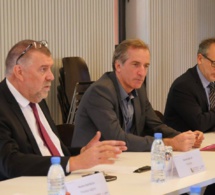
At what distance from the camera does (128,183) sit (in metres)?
2.26

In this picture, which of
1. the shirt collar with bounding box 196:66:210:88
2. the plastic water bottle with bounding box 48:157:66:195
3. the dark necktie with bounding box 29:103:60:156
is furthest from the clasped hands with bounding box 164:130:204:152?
the plastic water bottle with bounding box 48:157:66:195

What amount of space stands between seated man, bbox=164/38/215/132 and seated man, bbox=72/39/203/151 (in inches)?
19.1

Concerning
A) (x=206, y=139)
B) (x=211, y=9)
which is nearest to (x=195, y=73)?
(x=206, y=139)

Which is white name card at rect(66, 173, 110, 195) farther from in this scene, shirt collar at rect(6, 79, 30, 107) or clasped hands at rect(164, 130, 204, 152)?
clasped hands at rect(164, 130, 204, 152)

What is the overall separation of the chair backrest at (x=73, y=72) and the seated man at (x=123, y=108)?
7.54ft

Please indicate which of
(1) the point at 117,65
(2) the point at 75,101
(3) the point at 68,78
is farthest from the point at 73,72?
(1) the point at 117,65

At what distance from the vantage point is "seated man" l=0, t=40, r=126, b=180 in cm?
243

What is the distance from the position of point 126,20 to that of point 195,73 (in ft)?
10.7

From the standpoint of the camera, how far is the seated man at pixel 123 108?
3207 millimetres

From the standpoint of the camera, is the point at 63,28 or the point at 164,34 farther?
the point at 164,34

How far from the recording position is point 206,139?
11.9ft

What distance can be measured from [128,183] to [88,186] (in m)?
0.39

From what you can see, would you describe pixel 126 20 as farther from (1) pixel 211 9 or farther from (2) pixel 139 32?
(1) pixel 211 9

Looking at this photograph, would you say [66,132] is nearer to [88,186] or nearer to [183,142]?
[183,142]
